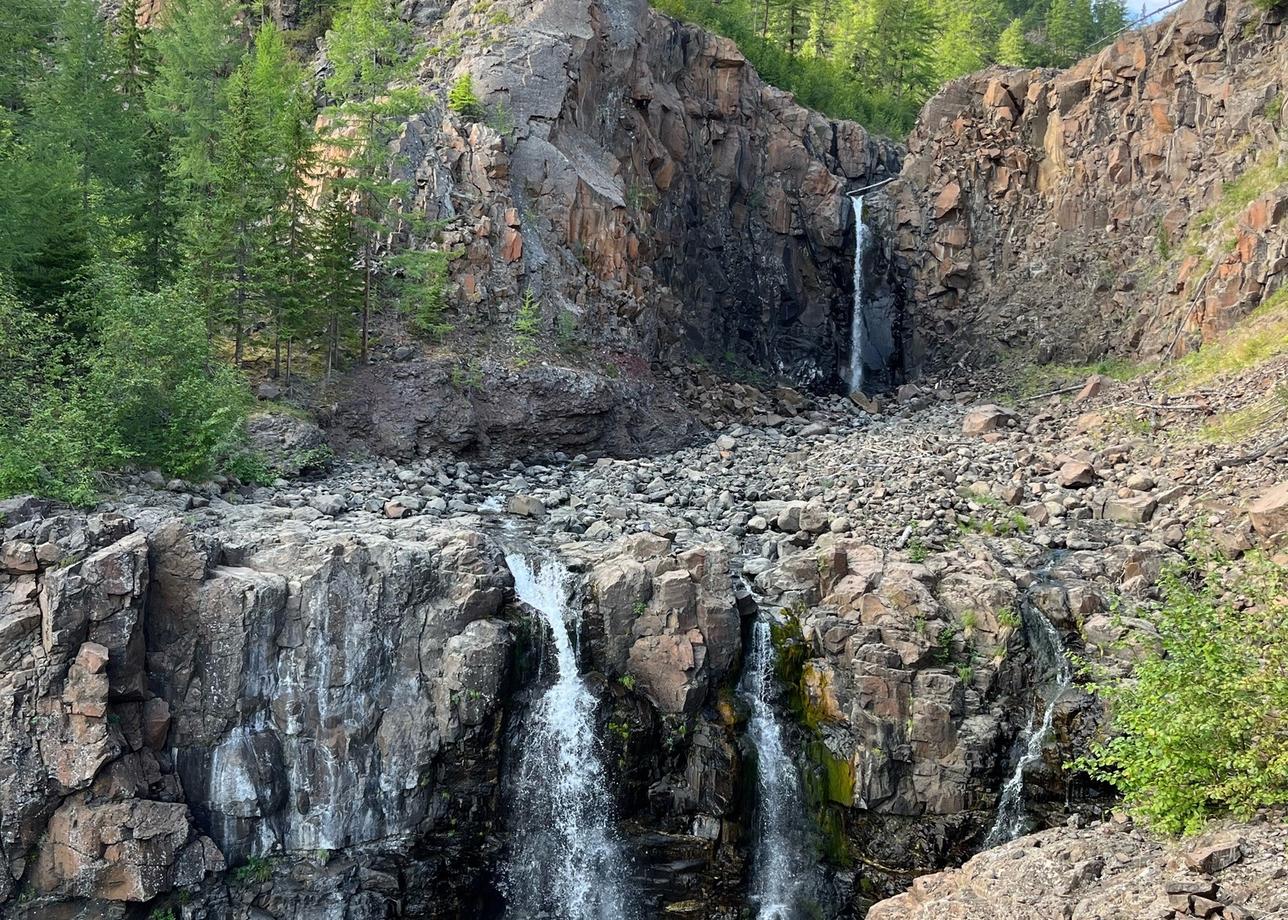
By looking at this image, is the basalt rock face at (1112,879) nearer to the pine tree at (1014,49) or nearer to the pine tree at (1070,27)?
the pine tree at (1014,49)

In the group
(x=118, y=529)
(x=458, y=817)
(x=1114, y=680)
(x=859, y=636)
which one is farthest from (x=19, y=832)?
(x=1114, y=680)

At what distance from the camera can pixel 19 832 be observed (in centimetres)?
1523

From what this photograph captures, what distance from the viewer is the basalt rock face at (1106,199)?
32844 millimetres

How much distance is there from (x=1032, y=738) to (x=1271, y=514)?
632 cm

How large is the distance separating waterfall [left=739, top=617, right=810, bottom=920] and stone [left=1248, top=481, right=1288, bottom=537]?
31.3ft

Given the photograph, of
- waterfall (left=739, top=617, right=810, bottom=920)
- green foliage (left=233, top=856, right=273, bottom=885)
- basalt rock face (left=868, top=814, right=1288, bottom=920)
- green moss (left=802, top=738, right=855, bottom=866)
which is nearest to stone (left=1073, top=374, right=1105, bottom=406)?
waterfall (left=739, top=617, right=810, bottom=920)

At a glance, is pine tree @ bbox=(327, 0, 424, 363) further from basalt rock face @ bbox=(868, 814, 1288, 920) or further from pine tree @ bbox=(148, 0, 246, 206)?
basalt rock face @ bbox=(868, 814, 1288, 920)

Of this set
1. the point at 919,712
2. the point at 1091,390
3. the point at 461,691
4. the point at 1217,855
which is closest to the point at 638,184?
the point at 1091,390

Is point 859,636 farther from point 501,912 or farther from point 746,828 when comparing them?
point 501,912

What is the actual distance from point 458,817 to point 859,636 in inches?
308

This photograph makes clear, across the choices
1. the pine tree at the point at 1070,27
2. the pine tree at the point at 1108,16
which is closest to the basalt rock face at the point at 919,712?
the pine tree at the point at 1070,27

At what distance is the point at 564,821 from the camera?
18406 millimetres

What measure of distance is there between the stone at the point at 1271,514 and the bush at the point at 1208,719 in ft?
20.3

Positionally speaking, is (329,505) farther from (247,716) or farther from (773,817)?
(773,817)
